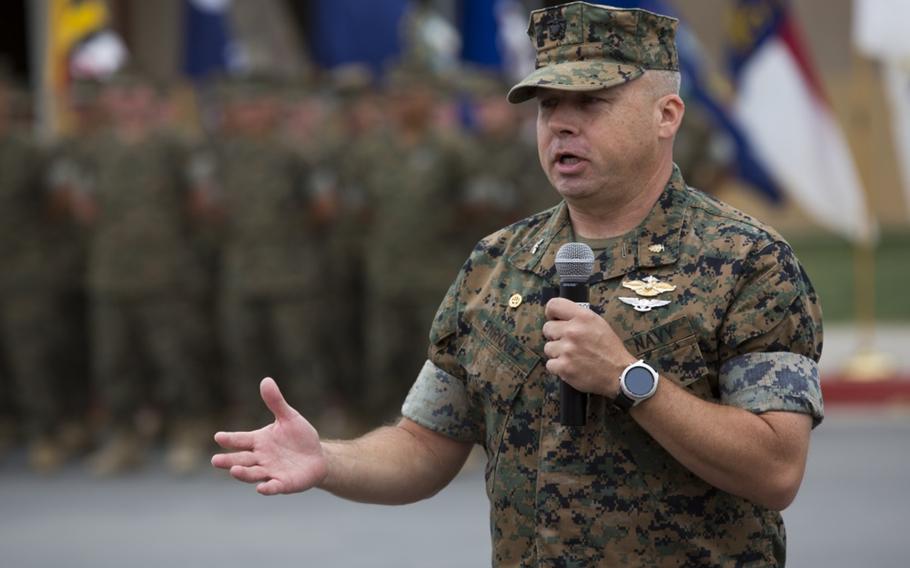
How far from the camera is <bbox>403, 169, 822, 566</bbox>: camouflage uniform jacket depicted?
278 cm

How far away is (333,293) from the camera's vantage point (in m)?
10.9

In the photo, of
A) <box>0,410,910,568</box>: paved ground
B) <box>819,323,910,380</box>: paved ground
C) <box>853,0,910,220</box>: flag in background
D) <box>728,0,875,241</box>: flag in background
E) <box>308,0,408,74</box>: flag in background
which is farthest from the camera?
<box>308,0,408,74</box>: flag in background

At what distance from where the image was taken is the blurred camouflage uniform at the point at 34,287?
34.3 feet

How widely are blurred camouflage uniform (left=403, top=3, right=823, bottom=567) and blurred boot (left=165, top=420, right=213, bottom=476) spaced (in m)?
7.49

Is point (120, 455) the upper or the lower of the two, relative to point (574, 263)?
upper

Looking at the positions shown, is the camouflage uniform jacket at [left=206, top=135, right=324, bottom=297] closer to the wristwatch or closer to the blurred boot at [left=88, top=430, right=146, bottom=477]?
the blurred boot at [left=88, top=430, right=146, bottom=477]

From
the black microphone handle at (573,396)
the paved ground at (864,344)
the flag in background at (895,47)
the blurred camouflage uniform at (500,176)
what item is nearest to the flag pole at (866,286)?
the paved ground at (864,344)

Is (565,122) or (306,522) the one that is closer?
(565,122)

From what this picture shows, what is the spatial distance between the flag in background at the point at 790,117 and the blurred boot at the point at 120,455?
4847mm

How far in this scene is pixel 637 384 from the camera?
2674 mm

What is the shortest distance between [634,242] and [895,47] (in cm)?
742

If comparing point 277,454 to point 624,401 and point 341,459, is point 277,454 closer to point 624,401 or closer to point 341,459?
point 341,459

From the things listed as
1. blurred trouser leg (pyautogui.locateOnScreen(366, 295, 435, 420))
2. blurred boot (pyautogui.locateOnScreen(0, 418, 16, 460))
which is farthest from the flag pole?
blurred boot (pyautogui.locateOnScreen(0, 418, 16, 460))

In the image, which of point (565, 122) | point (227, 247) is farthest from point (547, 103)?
point (227, 247)
